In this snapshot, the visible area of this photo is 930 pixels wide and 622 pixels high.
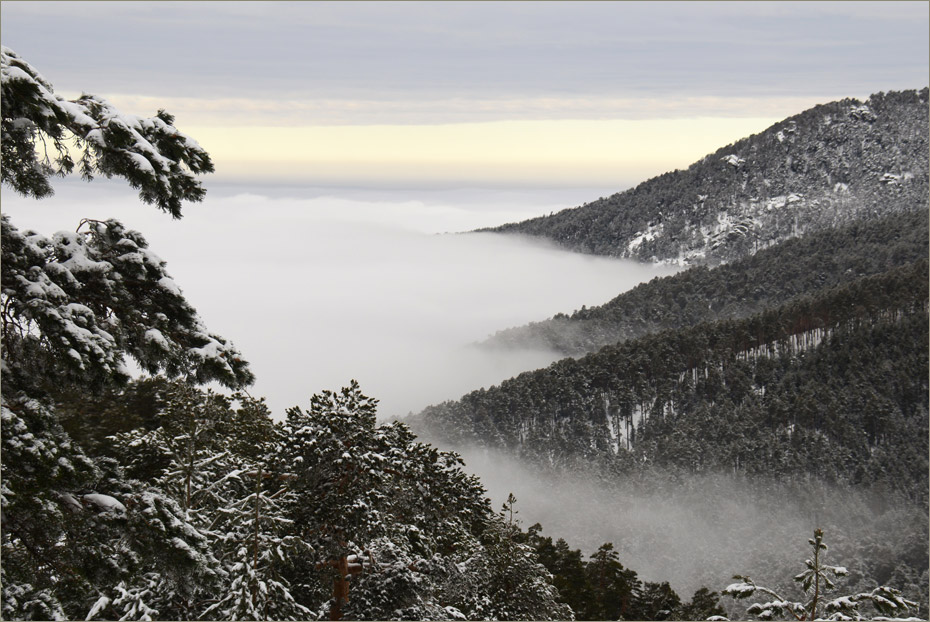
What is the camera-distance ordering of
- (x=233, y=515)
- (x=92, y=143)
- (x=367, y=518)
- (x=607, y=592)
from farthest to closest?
(x=607, y=592)
(x=367, y=518)
(x=233, y=515)
(x=92, y=143)

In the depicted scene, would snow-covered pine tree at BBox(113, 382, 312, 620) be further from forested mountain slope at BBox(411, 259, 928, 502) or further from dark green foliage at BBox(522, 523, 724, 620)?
forested mountain slope at BBox(411, 259, 928, 502)

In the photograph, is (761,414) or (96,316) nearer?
(96,316)

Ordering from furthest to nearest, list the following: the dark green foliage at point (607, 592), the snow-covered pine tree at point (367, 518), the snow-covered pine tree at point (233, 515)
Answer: the dark green foliage at point (607, 592)
the snow-covered pine tree at point (367, 518)
the snow-covered pine tree at point (233, 515)

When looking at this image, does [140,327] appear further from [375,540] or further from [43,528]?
[375,540]

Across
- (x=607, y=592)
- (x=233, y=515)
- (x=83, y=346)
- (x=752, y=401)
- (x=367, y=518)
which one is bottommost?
(x=752, y=401)

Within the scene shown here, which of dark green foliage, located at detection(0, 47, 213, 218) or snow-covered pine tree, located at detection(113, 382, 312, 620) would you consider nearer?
dark green foliage, located at detection(0, 47, 213, 218)

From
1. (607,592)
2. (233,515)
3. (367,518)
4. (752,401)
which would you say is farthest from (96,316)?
(752,401)

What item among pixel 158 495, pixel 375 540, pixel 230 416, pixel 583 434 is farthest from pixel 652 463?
pixel 158 495

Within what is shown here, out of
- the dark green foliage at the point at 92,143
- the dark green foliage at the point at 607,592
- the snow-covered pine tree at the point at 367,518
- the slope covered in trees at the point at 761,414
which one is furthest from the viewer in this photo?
the slope covered in trees at the point at 761,414

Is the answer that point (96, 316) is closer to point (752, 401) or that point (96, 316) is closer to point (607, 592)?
point (607, 592)

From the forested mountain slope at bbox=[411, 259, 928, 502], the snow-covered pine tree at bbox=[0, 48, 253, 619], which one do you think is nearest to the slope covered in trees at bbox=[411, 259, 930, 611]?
the forested mountain slope at bbox=[411, 259, 928, 502]

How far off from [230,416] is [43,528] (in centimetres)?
2240

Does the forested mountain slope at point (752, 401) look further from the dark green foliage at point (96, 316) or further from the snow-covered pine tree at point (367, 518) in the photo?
the dark green foliage at point (96, 316)

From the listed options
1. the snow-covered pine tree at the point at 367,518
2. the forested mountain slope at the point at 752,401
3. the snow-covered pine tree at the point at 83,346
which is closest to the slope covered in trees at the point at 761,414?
the forested mountain slope at the point at 752,401
